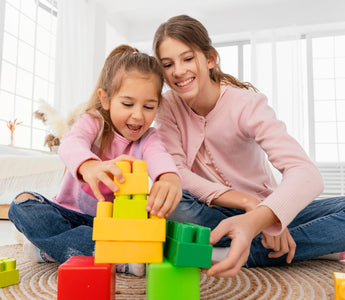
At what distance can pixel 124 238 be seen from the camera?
535mm

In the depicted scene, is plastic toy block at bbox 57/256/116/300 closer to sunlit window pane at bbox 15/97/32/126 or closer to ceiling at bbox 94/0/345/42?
sunlit window pane at bbox 15/97/32/126

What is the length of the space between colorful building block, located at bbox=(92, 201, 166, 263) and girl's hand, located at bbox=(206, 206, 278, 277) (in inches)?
4.1

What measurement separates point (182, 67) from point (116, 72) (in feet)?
0.61

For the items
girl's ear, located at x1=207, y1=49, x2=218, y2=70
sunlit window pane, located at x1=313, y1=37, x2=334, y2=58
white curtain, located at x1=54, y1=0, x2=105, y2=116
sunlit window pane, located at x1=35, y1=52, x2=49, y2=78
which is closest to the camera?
girl's ear, located at x1=207, y1=49, x2=218, y2=70

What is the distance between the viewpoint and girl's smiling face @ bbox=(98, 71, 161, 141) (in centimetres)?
87

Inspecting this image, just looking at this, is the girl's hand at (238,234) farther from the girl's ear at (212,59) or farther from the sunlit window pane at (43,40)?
the sunlit window pane at (43,40)

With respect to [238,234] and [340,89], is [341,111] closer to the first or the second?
[340,89]

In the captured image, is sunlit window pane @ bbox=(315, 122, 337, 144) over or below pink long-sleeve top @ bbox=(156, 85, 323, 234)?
over

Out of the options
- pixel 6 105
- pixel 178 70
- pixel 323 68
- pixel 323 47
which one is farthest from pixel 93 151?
pixel 323 47

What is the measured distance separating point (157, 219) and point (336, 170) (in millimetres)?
3335

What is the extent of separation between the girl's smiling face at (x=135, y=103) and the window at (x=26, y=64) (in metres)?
1.98

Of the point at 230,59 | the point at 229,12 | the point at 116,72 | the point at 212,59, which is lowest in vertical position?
the point at 116,72

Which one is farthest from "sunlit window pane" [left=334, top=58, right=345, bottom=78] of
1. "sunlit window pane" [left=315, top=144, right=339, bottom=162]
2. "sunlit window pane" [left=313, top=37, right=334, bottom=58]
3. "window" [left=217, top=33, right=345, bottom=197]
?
"sunlit window pane" [left=315, top=144, right=339, bottom=162]

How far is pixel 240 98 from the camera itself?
3.37 ft
